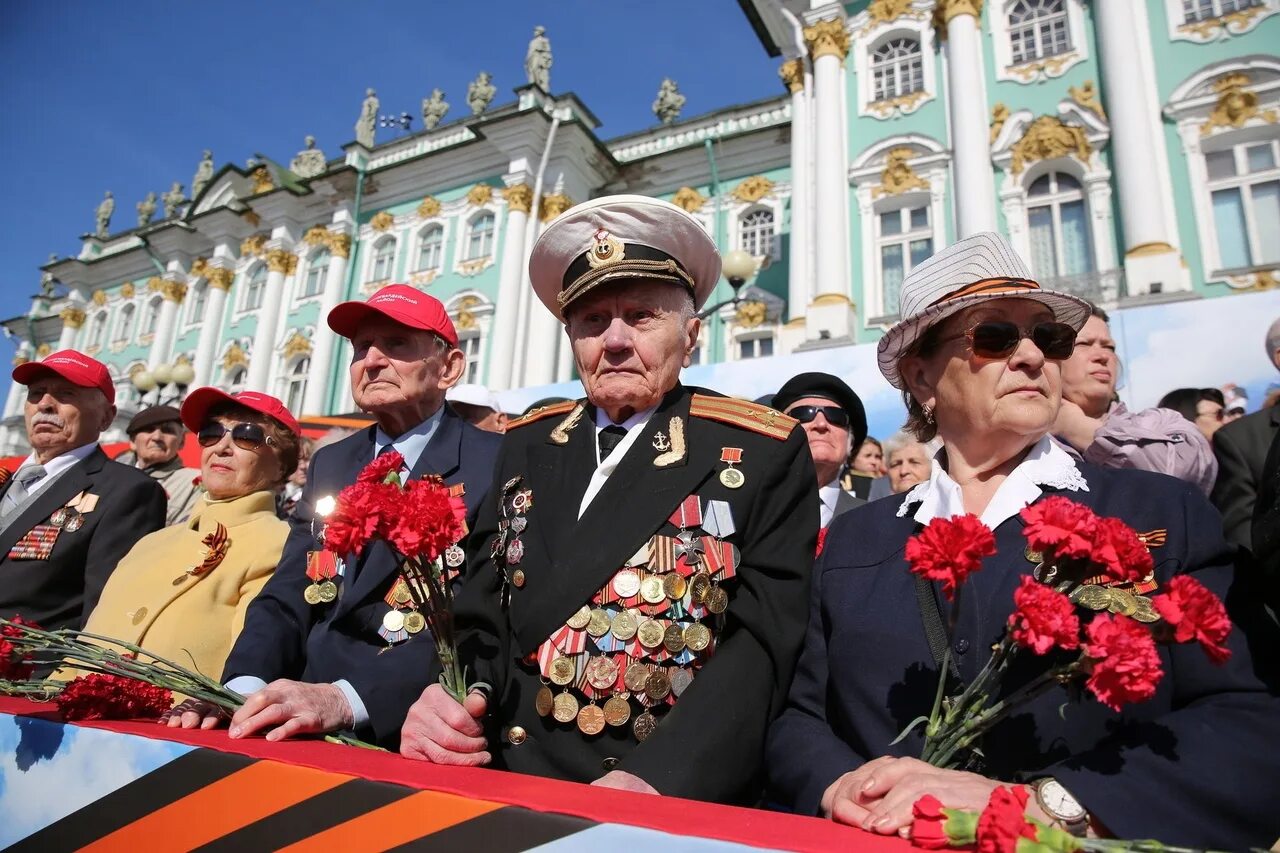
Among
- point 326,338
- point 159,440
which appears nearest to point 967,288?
point 159,440

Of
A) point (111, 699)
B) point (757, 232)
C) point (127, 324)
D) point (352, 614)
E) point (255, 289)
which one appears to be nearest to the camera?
point (111, 699)

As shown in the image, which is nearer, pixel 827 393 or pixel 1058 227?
pixel 827 393

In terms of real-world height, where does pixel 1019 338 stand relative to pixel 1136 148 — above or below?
below

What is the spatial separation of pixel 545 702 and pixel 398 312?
1.54 metres

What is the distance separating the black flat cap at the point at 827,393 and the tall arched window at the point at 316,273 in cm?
2265

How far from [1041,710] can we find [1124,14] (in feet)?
51.6

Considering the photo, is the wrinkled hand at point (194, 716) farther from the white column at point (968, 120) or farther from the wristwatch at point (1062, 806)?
the white column at point (968, 120)

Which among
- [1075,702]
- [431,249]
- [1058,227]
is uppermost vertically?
[431,249]

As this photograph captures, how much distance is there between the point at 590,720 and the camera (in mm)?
1811

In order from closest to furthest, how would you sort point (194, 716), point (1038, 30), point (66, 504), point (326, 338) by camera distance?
point (194, 716), point (66, 504), point (1038, 30), point (326, 338)

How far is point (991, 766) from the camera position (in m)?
1.49

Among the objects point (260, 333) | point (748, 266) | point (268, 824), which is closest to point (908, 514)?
point (268, 824)

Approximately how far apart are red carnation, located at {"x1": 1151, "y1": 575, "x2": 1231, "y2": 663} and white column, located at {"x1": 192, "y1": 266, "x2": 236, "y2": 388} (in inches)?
1096

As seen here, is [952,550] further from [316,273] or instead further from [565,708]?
[316,273]
